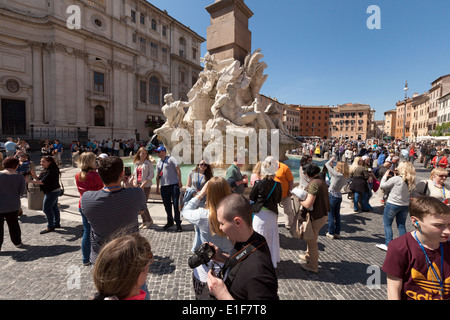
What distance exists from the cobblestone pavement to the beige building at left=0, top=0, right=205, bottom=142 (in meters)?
25.4

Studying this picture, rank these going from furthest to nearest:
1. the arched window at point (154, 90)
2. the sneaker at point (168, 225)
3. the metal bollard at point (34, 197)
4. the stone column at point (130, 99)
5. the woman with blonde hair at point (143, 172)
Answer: the arched window at point (154, 90) < the stone column at point (130, 99) < the metal bollard at point (34, 197) < the woman with blonde hair at point (143, 172) < the sneaker at point (168, 225)

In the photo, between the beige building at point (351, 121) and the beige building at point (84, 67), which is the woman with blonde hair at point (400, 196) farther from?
the beige building at point (351, 121)

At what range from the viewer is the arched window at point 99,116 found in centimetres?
3020

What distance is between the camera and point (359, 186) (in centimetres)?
609

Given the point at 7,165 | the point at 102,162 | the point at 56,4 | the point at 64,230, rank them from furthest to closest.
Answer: the point at 56,4 → the point at 64,230 → the point at 7,165 → the point at 102,162

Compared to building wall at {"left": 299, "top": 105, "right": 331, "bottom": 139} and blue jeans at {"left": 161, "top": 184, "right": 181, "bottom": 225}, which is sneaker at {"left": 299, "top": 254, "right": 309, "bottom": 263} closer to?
blue jeans at {"left": 161, "top": 184, "right": 181, "bottom": 225}

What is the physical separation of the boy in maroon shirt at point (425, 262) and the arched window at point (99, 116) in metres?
34.4

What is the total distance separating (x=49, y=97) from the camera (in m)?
25.5

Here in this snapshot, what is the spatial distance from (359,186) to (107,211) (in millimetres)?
6103

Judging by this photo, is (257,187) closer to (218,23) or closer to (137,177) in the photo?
(137,177)

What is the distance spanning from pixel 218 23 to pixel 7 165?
10.6 meters

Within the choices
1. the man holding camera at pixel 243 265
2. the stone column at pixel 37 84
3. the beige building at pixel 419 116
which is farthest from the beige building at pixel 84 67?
the beige building at pixel 419 116

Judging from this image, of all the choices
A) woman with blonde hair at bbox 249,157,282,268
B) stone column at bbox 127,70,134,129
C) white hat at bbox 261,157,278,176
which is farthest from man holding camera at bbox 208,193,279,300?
stone column at bbox 127,70,134,129
